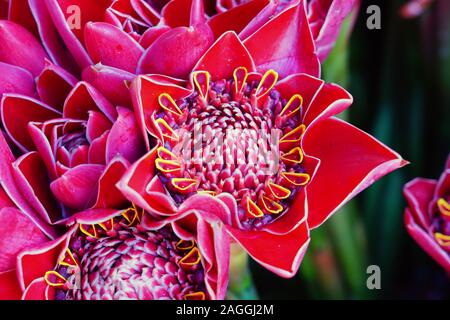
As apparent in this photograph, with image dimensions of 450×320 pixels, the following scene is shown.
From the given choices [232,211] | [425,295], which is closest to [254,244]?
[232,211]

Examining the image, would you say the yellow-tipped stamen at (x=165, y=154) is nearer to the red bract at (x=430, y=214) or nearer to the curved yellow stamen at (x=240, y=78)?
the curved yellow stamen at (x=240, y=78)

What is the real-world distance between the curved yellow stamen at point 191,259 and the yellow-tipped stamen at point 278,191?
101 mm

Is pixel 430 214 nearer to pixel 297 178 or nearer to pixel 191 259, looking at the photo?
pixel 297 178

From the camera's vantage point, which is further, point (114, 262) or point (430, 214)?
point (430, 214)

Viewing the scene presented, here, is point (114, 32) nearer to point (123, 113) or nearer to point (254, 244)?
point (123, 113)

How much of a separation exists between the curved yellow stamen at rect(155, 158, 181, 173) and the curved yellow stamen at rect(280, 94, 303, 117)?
0.44 feet

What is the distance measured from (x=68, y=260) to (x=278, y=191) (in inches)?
9.2

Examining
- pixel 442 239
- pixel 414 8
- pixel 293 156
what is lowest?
pixel 442 239

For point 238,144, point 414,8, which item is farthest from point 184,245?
point 414,8

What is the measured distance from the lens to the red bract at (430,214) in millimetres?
680

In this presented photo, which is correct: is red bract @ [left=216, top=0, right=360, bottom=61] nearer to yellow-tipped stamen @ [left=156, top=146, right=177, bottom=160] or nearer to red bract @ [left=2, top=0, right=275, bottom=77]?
red bract @ [left=2, top=0, right=275, bottom=77]

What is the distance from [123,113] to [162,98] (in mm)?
48

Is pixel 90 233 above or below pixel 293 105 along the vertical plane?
below

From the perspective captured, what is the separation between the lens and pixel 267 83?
2.12 feet
